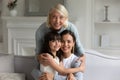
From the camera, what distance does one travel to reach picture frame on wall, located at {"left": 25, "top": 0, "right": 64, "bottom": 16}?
398 cm

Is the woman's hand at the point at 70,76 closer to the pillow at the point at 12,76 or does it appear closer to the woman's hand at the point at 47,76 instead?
the woman's hand at the point at 47,76

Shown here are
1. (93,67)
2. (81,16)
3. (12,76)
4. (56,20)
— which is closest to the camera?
(56,20)

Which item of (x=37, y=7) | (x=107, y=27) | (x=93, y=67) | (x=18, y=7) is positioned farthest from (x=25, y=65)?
(x=107, y=27)

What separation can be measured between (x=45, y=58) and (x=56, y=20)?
0.27m

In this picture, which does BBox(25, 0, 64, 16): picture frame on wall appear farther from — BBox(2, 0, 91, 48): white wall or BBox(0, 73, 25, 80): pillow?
BBox(0, 73, 25, 80): pillow

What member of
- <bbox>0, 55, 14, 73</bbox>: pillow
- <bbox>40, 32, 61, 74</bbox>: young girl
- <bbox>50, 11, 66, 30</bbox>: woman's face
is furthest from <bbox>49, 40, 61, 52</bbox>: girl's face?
<bbox>0, 55, 14, 73</bbox>: pillow

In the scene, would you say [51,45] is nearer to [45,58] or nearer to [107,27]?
[45,58]

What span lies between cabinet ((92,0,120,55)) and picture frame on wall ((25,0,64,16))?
2.30ft

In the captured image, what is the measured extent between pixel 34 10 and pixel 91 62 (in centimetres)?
189

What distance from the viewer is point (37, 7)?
3.99m

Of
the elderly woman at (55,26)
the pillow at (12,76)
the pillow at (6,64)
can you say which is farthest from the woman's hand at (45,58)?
the pillow at (6,64)

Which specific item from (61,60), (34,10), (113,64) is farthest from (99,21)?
(61,60)

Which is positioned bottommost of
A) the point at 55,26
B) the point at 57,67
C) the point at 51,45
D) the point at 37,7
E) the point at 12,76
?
the point at 12,76

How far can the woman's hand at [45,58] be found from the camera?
70.5 inches
